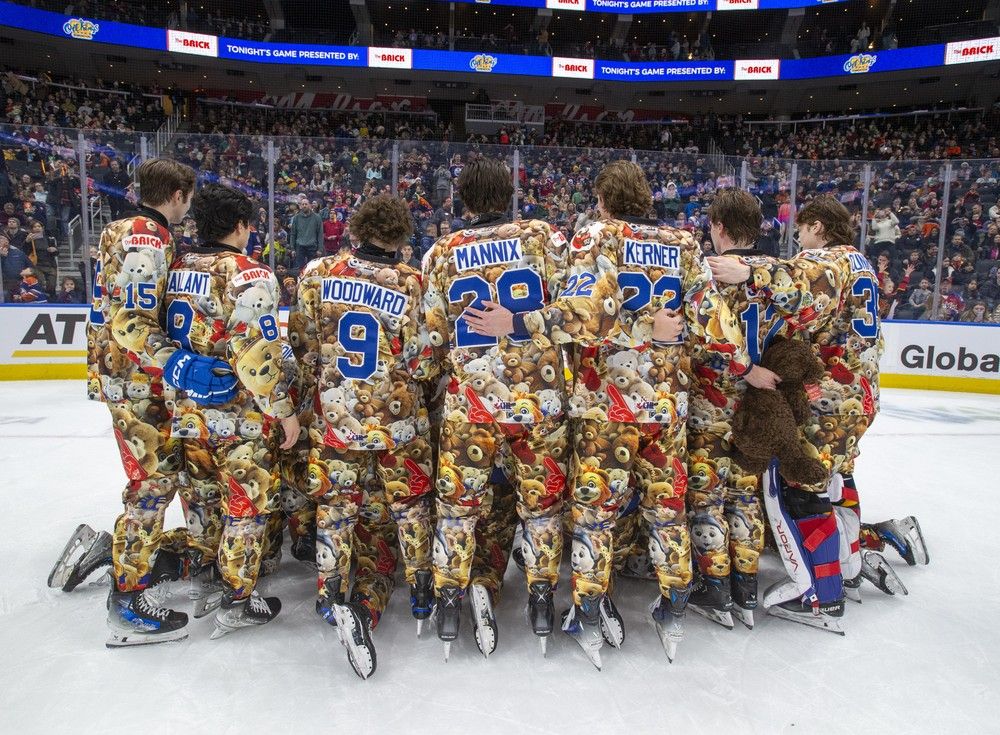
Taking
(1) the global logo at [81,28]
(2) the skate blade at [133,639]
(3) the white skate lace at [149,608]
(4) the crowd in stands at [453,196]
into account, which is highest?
(1) the global logo at [81,28]

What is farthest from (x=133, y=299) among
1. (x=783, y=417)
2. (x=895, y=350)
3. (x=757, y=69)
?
(x=757, y=69)

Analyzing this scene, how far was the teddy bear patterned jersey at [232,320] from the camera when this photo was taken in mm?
2475

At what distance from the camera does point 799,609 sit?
2.97 meters

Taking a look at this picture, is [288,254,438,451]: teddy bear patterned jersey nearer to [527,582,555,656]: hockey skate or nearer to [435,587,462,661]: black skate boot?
[435,587,462,661]: black skate boot

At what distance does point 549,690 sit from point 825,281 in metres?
1.95

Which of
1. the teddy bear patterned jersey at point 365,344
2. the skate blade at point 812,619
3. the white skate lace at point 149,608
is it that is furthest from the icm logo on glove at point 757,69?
the white skate lace at point 149,608

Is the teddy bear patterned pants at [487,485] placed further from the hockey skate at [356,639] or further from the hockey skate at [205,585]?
the hockey skate at [205,585]

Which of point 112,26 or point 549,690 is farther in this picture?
point 112,26

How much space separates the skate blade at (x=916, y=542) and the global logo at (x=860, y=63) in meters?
23.2

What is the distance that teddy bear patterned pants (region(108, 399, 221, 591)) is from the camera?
8.73 feet

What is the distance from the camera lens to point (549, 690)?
2.43 m

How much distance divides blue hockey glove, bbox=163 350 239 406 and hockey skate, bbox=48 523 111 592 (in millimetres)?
1268

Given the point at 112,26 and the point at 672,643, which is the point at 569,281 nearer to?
the point at 672,643

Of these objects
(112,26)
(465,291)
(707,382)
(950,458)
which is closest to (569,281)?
(465,291)
